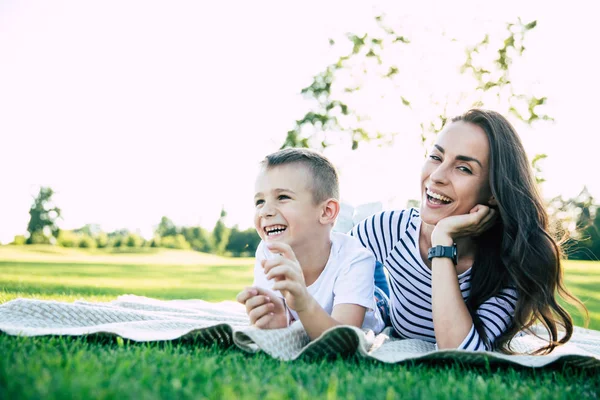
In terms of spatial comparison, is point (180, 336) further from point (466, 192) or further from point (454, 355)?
point (466, 192)

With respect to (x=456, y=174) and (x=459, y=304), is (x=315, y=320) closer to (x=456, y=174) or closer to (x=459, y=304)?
(x=459, y=304)

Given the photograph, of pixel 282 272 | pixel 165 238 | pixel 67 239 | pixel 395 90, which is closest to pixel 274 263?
pixel 282 272

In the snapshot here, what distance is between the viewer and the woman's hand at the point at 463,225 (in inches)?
124

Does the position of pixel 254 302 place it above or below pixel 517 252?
below

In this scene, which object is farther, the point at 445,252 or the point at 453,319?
the point at 445,252

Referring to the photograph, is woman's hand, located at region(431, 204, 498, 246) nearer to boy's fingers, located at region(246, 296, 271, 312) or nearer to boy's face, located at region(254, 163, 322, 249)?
boy's face, located at region(254, 163, 322, 249)

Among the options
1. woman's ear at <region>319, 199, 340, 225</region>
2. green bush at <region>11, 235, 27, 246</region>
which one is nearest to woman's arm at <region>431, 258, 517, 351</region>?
woman's ear at <region>319, 199, 340, 225</region>

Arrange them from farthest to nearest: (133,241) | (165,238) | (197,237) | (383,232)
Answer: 1. (197,237)
2. (165,238)
3. (133,241)
4. (383,232)

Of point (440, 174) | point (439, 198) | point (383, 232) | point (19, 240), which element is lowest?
point (19, 240)

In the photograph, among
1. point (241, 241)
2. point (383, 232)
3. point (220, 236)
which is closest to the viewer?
point (383, 232)

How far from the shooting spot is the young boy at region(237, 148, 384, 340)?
309 centimetres

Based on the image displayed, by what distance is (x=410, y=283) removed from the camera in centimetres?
358

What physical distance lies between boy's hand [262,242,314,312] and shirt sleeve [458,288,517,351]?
0.93 metres

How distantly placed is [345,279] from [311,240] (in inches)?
14.3
